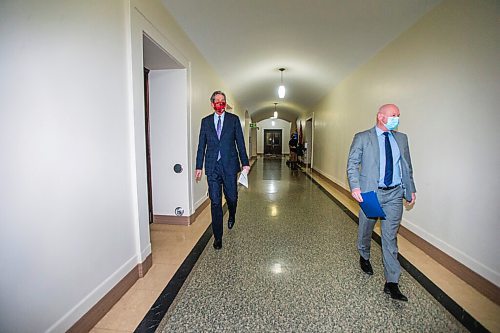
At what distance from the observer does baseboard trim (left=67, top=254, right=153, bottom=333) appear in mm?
1543

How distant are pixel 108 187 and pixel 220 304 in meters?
1.16

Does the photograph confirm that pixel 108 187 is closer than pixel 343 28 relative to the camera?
Yes

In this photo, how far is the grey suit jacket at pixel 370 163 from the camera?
194 centimetres

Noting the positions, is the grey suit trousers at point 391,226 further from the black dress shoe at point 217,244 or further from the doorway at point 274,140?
the doorway at point 274,140

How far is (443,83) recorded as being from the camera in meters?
2.56

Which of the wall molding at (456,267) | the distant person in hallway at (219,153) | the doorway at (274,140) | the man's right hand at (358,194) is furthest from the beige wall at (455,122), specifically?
the doorway at (274,140)

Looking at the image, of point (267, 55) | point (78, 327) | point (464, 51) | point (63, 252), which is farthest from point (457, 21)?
point (78, 327)

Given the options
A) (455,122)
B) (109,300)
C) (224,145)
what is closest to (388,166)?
(455,122)

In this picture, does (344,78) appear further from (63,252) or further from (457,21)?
(63,252)

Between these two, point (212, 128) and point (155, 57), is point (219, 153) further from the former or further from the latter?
point (155, 57)

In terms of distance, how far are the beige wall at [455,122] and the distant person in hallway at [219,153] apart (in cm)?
204

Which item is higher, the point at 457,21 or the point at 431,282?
the point at 457,21

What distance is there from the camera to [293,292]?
198cm

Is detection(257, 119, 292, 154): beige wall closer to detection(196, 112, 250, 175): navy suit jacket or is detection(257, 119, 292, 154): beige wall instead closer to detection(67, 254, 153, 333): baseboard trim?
detection(196, 112, 250, 175): navy suit jacket
